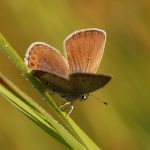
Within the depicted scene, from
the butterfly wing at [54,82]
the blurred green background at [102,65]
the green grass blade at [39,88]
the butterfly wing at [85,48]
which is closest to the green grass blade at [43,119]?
the green grass blade at [39,88]

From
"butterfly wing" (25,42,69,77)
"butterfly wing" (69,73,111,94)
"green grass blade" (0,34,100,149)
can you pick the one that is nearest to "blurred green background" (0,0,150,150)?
"butterfly wing" (69,73,111,94)

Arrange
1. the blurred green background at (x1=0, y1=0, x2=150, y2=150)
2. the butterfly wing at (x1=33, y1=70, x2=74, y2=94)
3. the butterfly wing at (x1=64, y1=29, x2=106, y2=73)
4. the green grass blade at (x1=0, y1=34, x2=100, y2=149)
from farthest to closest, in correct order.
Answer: the blurred green background at (x1=0, y1=0, x2=150, y2=150) < the butterfly wing at (x1=64, y1=29, x2=106, y2=73) < the butterfly wing at (x1=33, y1=70, x2=74, y2=94) < the green grass blade at (x1=0, y1=34, x2=100, y2=149)

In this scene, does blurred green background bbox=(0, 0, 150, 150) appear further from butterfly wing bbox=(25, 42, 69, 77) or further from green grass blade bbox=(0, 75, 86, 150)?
green grass blade bbox=(0, 75, 86, 150)

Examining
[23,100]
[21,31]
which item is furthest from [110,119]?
[23,100]

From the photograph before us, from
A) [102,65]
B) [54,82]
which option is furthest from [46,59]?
[102,65]

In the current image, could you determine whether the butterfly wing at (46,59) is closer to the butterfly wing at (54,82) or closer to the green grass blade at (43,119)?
the butterfly wing at (54,82)

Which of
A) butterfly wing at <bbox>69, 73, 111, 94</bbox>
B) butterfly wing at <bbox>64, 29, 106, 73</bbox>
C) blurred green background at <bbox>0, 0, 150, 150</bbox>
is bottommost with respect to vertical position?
blurred green background at <bbox>0, 0, 150, 150</bbox>
